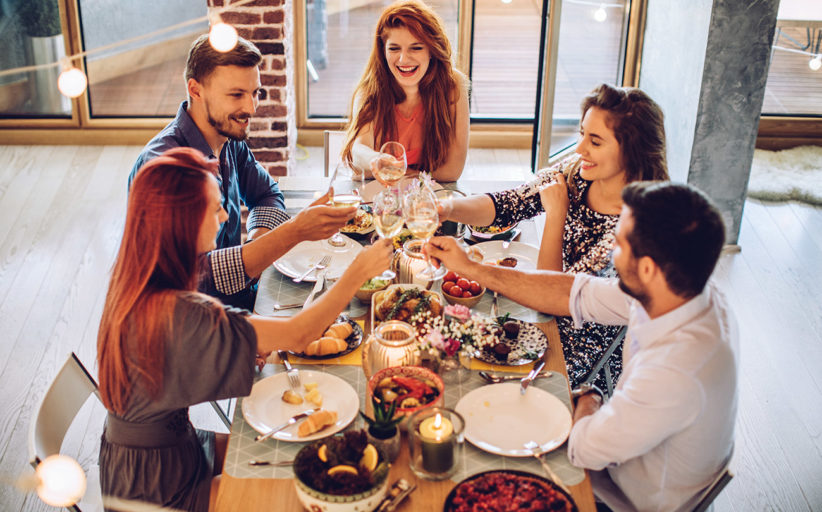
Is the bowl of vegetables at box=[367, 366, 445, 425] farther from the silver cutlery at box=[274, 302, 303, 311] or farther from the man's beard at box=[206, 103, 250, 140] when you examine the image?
the man's beard at box=[206, 103, 250, 140]

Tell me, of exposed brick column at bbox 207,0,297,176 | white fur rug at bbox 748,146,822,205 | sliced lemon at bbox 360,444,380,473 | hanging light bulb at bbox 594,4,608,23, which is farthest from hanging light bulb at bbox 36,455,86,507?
white fur rug at bbox 748,146,822,205

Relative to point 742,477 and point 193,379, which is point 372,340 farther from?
point 742,477

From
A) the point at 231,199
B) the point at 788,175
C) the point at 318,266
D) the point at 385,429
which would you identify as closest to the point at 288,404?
the point at 385,429

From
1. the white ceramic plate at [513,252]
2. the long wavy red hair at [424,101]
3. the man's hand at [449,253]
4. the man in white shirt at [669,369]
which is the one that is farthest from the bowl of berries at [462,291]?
the long wavy red hair at [424,101]

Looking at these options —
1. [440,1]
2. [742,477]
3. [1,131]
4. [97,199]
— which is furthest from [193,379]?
[1,131]

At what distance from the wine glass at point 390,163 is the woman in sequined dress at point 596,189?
22cm

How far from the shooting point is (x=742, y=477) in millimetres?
2500

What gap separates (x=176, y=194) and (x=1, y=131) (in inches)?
177

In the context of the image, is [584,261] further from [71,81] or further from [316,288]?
[71,81]

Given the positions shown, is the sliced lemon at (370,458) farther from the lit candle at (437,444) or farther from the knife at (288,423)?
the knife at (288,423)

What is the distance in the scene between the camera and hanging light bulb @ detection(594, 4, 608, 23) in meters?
4.66

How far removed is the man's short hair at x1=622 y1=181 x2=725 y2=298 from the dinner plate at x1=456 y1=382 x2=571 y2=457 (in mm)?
370

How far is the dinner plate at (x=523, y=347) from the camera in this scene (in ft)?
5.69

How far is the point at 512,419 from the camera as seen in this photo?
1558 millimetres
